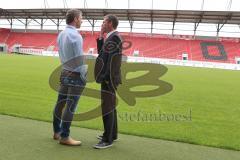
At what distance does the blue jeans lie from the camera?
551 centimetres

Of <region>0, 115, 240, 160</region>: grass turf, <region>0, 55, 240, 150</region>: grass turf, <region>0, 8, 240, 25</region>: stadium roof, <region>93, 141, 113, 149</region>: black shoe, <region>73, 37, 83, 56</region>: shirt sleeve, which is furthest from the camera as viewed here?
<region>0, 8, 240, 25</region>: stadium roof

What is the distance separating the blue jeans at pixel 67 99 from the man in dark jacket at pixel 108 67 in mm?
311

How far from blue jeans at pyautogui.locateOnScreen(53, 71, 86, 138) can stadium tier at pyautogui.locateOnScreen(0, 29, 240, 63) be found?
40739mm

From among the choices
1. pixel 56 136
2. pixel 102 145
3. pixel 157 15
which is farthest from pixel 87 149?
pixel 157 15

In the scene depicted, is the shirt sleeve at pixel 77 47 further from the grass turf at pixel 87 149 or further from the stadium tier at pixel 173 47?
the stadium tier at pixel 173 47

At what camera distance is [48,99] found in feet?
34.1

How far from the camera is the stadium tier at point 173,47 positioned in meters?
47.9

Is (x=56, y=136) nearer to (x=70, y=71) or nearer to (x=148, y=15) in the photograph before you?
(x=70, y=71)

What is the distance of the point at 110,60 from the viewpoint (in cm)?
540

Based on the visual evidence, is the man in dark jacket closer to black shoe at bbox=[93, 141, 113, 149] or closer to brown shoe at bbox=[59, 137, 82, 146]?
black shoe at bbox=[93, 141, 113, 149]

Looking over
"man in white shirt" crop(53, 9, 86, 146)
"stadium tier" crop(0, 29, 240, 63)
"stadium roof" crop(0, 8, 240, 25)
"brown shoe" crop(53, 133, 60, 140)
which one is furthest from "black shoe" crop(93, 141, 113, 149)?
"stadium roof" crop(0, 8, 240, 25)

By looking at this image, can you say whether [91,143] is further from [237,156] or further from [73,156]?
[237,156]

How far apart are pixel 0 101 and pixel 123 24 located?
45.6 meters

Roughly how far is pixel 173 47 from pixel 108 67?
4529 centimetres
